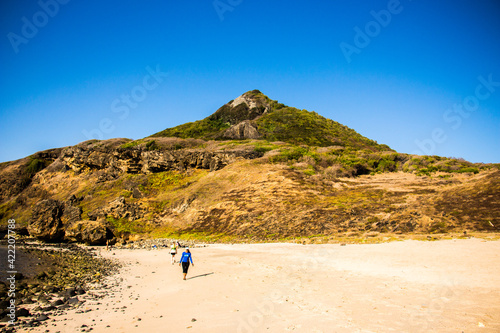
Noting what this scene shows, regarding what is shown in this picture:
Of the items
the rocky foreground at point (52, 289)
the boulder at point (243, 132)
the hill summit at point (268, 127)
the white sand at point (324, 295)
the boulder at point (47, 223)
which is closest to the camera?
the white sand at point (324, 295)

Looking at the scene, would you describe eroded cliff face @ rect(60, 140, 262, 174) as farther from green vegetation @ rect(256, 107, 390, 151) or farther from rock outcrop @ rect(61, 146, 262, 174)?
green vegetation @ rect(256, 107, 390, 151)

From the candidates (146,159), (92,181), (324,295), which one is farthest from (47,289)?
(92,181)

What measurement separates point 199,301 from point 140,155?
46.5 metres

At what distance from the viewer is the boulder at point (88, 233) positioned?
27.0m

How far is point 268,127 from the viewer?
71.9 metres

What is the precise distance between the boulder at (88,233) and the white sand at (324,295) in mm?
15771

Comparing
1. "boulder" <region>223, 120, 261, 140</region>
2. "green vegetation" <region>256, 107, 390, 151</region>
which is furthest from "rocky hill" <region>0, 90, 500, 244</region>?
"green vegetation" <region>256, 107, 390, 151</region>

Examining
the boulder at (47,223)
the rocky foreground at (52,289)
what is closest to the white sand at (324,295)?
the rocky foreground at (52,289)

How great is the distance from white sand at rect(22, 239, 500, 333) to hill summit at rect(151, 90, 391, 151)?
51658 mm

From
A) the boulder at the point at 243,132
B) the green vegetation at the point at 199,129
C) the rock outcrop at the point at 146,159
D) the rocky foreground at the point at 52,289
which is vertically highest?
the green vegetation at the point at 199,129

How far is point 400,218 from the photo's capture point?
19422 mm

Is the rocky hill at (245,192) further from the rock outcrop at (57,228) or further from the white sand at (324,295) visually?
the white sand at (324,295)

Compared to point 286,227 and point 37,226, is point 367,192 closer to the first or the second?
point 286,227

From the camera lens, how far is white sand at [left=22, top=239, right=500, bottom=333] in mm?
6219
